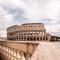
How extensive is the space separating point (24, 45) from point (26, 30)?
4242 centimetres

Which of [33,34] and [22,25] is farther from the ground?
[22,25]

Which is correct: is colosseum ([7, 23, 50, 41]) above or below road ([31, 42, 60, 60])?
Result: above

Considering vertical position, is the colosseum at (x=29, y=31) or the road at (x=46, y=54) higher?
the colosseum at (x=29, y=31)

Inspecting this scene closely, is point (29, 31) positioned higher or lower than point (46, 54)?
higher

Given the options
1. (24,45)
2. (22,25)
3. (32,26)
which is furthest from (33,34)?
(24,45)

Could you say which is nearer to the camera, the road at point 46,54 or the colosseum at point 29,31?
the road at point 46,54

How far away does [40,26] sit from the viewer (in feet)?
172

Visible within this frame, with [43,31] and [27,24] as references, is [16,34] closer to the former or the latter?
[27,24]

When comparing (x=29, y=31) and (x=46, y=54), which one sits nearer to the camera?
(x=46, y=54)

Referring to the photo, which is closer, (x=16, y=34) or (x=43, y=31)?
(x=43, y=31)

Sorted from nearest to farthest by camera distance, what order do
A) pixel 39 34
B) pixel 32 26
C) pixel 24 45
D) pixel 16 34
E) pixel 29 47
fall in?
1. pixel 29 47
2. pixel 24 45
3. pixel 39 34
4. pixel 32 26
5. pixel 16 34

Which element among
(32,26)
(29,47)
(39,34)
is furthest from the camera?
(32,26)

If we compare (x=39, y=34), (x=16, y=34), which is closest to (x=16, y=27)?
(x=16, y=34)

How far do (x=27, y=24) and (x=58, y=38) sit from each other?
37.0 meters
